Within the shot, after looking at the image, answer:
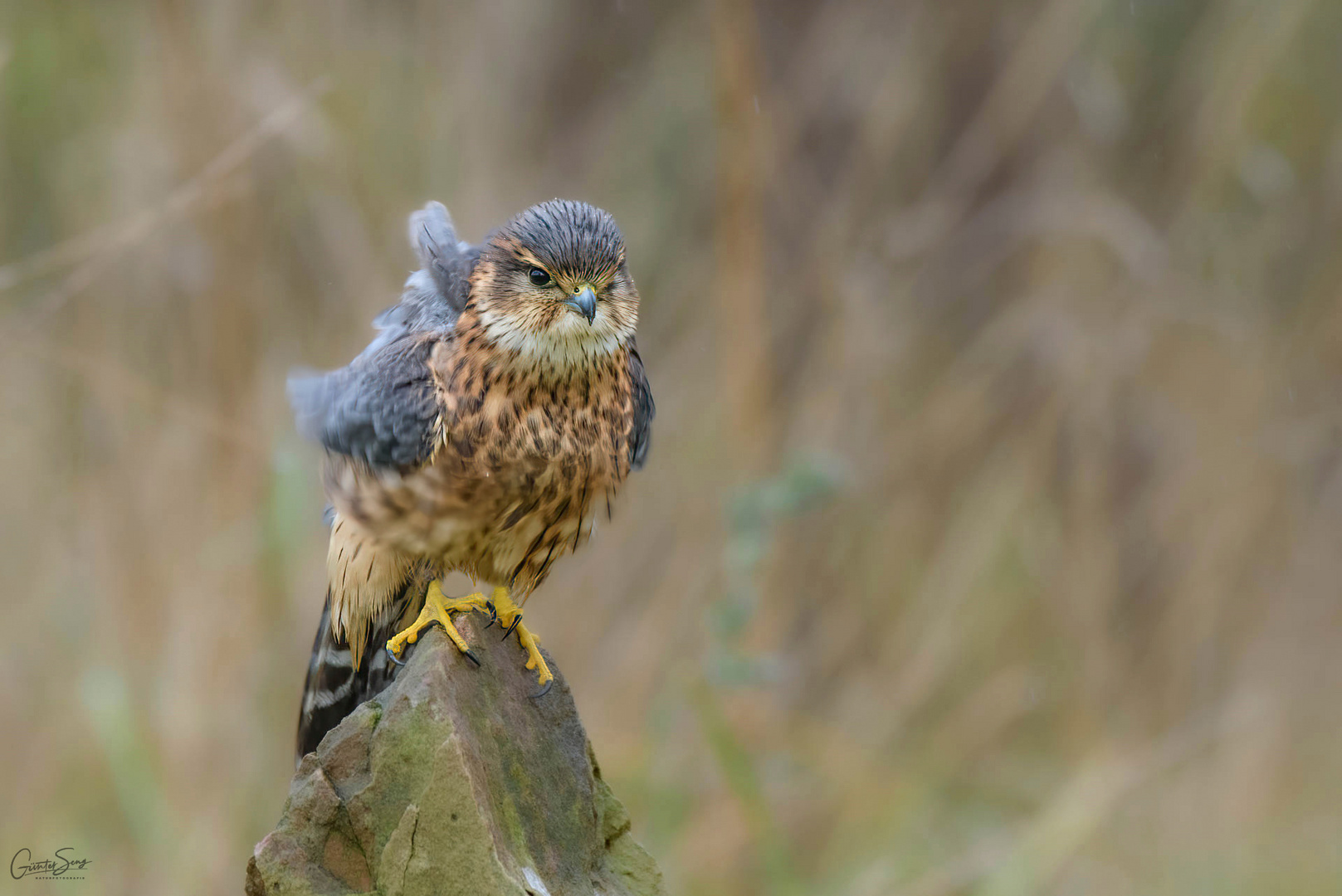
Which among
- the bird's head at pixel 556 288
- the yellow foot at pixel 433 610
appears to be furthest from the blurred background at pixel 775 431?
the yellow foot at pixel 433 610

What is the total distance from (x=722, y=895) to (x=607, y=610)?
104cm

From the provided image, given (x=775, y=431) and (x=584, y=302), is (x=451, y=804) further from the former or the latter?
(x=775, y=431)

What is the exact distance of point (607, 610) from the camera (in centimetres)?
446

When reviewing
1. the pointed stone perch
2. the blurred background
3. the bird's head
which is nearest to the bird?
the bird's head

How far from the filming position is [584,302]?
87.9 inches

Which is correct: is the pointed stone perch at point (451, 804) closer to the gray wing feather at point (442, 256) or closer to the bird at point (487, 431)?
the bird at point (487, 431)

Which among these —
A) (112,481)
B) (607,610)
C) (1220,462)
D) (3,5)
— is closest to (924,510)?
(1220,462)

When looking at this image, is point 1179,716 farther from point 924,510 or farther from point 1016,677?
point 924,510

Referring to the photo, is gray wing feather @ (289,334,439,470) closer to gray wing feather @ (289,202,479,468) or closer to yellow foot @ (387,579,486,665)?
gray wing feather @ (289,202,479,468)

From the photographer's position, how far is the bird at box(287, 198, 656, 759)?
2.24 meters

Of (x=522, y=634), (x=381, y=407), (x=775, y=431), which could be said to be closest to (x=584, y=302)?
(x=381, y=407)

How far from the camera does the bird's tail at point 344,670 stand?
96.3 inches

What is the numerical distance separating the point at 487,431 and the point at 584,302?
0.28 m

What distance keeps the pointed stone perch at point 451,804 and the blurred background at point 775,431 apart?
1374mm
